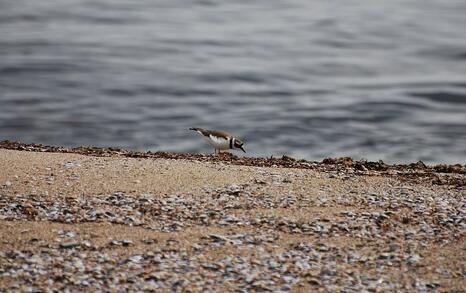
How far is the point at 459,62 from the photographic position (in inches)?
1167

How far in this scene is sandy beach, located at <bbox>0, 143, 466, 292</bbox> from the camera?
7.74m

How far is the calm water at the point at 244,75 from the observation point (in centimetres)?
2212

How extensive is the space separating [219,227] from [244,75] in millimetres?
19263

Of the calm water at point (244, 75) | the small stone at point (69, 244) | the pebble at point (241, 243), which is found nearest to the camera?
the pebble at point (241, 243)

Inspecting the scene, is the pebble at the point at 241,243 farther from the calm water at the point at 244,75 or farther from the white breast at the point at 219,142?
the calm water at the point at 244,75

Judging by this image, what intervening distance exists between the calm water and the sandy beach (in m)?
9.97

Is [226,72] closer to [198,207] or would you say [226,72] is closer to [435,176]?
[435,176]

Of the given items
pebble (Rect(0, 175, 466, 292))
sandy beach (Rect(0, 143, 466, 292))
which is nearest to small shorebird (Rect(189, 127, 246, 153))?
sandy beach (Rect(0, 143, 466, 292))

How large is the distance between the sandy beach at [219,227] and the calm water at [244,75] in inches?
393

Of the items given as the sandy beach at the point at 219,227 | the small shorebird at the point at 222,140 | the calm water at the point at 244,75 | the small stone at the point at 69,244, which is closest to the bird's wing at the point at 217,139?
the small shorebird at the point at 222,140

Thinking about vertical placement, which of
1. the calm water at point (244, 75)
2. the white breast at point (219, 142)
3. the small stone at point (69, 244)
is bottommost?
the small stone at point (69, 244)

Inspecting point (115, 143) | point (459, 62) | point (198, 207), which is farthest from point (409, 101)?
point (198, 207)

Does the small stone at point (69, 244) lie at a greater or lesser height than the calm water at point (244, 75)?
lesser

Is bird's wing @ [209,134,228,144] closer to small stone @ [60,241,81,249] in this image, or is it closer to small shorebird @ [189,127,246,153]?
small shorebird @ [189,127,246,153]
